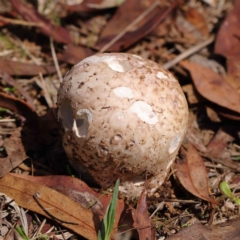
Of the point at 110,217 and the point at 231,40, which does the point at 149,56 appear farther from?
the point at 110,217

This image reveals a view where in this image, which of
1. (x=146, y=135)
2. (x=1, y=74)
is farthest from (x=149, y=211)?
(x=1, y=74)

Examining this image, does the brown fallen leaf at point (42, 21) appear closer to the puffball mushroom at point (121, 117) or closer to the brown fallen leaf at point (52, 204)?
the puffball mushroom at point (121, 117)

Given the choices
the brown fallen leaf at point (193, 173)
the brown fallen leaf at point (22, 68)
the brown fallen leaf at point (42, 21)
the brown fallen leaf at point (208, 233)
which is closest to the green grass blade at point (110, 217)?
the brown fallen leaf at point (208, 233)

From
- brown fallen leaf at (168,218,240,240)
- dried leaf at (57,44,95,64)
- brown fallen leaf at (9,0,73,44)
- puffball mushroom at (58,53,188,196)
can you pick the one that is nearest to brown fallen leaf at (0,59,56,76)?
dried leaf at (57,44,95,64)

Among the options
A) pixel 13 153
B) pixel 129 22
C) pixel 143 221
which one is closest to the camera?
pixel 143 221

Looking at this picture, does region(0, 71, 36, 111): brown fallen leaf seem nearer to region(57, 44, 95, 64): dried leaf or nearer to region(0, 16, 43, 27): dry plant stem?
region(57, 44, 95, 64): dried leaf

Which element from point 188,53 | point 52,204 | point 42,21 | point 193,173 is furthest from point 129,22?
point 52,204
